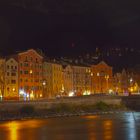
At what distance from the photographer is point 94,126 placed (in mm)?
60781

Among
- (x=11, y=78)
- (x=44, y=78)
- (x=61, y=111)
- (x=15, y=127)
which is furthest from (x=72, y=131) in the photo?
(x=44, y=78)

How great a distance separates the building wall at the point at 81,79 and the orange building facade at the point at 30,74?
18.2m

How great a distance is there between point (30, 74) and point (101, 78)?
34965mm

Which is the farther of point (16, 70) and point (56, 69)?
point (56, 69)

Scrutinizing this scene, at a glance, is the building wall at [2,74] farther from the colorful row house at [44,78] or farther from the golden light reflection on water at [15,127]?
the golden light reflection on water at [15,127]

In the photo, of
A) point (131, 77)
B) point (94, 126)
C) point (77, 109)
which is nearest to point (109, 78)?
point (131, 77)

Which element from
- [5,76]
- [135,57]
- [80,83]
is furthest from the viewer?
[135,57]

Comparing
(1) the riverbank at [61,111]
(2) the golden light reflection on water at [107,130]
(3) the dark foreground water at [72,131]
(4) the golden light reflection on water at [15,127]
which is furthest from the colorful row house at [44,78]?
(2) the golden light reflection on water at [107,130]

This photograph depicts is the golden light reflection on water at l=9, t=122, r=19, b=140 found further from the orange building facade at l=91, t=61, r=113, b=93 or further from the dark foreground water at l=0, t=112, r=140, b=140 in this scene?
the orange building facade at l=91, t=61, r=113, b=93

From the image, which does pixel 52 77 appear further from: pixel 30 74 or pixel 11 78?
pixel 11 78

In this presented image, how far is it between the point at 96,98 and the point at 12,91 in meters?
21.1

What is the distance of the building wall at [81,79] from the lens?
431 feet

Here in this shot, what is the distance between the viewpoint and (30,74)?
367 ft

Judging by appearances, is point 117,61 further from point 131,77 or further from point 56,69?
point 56,69
